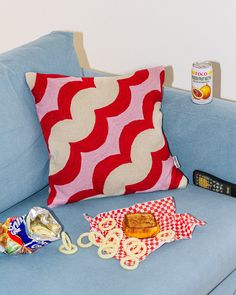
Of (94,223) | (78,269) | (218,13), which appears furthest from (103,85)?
(218,13)

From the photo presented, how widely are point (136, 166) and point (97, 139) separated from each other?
14 cm

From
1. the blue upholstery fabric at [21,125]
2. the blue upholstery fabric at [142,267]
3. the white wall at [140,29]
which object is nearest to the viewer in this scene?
the blue upholstery fabric at [142,267]

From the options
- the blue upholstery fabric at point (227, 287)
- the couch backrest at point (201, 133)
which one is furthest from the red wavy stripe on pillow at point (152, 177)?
the blue upholstery fabric at point (227, 287)

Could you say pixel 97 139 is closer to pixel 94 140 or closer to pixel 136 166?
pixel 94 140

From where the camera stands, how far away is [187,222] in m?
1.53

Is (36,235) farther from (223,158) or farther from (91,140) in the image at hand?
(223,158)

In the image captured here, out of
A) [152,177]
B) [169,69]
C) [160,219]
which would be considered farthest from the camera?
[169,69]

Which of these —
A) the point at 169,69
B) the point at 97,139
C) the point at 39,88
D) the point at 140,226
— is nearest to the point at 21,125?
the point at 39,88

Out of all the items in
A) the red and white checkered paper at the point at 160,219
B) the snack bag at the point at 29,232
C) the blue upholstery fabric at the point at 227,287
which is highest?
the snack bag at the point at 29,232

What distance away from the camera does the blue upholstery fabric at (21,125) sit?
5.31 feet

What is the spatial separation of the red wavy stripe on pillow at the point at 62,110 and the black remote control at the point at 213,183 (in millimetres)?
438

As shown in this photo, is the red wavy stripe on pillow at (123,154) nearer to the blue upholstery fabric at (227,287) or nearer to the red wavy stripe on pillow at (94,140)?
the red wavy stripe on pillow at (94,140)

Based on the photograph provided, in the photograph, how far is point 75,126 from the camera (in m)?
1.65

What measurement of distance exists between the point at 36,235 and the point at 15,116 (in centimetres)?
37
